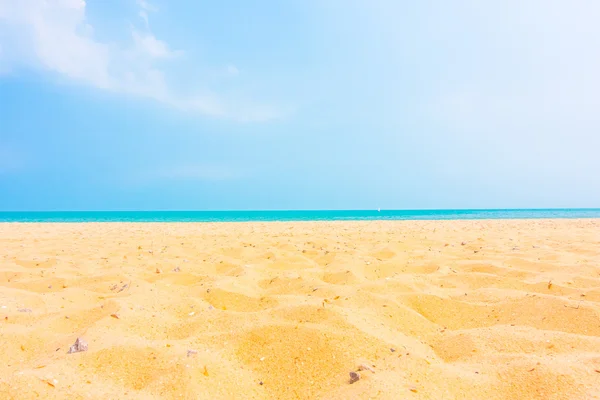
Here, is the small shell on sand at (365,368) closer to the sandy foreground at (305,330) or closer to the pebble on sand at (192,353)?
the sandy foreground at (305,330)

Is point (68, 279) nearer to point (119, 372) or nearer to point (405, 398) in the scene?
point (119, 372)

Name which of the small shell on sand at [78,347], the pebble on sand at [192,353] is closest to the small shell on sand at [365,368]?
the pebble on sand at [192,353]

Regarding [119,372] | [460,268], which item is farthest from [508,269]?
[119,372]

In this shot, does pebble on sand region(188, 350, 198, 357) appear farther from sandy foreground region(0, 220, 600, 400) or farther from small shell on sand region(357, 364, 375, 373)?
small shell on sand region(357, 364, 375, 373)

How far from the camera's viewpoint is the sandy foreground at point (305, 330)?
1.52 m

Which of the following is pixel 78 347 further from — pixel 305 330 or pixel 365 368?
pixel 365 368

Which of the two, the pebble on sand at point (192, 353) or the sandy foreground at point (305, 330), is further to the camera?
the pebble on sand at point (192, 353)

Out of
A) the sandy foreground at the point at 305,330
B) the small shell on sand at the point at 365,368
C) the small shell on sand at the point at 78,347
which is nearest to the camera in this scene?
the sandy foreground at the point at 305,330

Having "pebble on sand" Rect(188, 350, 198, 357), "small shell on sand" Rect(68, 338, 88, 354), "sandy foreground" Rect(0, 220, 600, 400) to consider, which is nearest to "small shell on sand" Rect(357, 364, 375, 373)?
"sandy foreground" Rect(0, 220, 600, 400)

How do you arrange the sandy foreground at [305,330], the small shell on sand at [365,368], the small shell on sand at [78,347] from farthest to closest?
the small shell on sand at [78,347], the small shell on sand at [365,368], the sandy foreground at [305,330]

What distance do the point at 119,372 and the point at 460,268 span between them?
10.8 feet

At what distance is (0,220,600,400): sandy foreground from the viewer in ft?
4.98

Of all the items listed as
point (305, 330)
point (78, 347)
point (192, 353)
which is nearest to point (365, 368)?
point (305, 330)

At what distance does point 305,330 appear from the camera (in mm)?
1989
